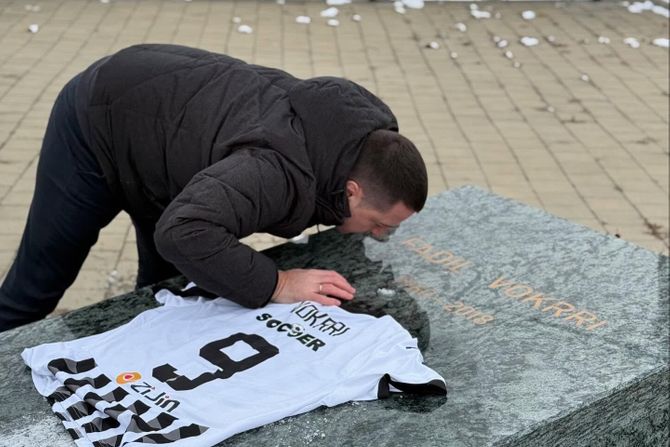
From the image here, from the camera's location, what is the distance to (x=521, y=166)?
5.63 metres

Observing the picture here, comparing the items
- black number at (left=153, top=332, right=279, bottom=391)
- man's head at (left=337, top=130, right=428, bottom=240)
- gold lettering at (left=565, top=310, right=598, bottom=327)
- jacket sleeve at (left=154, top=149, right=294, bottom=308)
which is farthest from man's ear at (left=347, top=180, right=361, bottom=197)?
gold lettering at (left=565, top=310, right=598, bottom=327)

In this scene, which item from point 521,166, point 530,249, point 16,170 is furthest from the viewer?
point 521,166

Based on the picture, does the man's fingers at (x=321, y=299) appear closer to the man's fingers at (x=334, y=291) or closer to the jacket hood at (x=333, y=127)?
the man's fingers at (x=334, y=291)

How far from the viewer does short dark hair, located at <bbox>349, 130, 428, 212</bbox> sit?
8.25ft

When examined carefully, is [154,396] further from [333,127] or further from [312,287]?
[333,127]

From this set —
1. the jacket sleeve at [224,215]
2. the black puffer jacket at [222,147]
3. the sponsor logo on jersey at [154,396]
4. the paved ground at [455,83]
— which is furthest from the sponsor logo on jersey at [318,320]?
the paved ground at [455,83]

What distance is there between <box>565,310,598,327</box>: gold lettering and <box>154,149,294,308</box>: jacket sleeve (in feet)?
3.30

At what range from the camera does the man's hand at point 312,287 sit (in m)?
2.69

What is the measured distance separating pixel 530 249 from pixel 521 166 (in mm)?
2440

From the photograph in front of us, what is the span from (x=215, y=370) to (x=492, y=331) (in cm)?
88

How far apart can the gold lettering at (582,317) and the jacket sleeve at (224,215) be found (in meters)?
1.00

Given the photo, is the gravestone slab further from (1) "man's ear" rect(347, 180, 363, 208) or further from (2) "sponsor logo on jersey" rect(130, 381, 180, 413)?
(1) "man's ear" rect(347, 180, 363, 208)

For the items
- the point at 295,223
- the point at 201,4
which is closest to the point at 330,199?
the point at 295,223

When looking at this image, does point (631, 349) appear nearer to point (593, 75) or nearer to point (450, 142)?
point (450, 142)
